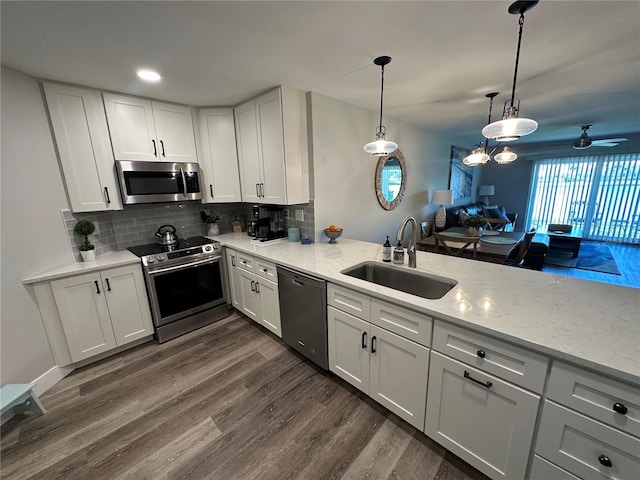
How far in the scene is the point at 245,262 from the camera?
2717 millimetres

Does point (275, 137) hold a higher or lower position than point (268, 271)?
higher

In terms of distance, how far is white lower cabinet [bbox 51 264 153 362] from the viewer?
2.12 metres

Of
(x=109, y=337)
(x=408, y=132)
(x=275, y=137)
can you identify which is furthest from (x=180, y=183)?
(x=408, y=132)

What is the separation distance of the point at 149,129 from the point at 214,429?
9.09 feet

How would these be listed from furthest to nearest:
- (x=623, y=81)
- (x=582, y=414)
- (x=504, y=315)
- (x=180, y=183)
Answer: (x=180, y=183), (x=623, y=81), (x=504, y=315), (x=582, y=414)

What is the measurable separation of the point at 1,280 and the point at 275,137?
239 centimetres

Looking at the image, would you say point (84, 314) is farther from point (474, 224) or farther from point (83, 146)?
point (474, 224)

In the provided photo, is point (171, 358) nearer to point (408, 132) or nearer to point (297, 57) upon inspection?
point (297, 57)

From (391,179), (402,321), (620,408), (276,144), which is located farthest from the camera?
(391,179)

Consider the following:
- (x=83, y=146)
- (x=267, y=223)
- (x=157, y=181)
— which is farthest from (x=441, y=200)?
(x=83, y=146)

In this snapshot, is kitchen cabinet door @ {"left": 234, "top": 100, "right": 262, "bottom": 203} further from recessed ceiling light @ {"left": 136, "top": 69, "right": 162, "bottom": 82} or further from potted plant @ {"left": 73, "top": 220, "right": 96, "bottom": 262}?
potted plant @ {"left": 73, "top": 220, "right": 96, "bottom": 262}

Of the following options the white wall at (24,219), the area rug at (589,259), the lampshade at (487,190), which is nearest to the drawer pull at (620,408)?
the white wall at (24,219)

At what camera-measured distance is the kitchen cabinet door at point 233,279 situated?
290 cm

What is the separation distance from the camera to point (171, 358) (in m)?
2.38
